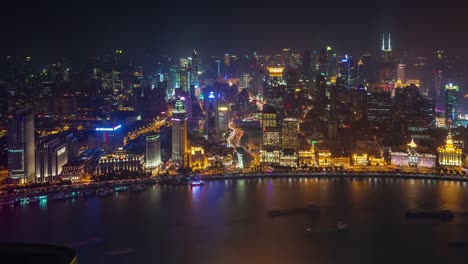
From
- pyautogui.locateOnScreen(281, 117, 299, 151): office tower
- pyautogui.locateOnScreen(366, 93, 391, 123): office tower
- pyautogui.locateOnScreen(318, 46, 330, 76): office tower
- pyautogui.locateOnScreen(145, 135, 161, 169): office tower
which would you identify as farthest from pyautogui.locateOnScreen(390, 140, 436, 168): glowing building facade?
pyautogui.locateOnScreen(318, 46, 330, 76): office tower

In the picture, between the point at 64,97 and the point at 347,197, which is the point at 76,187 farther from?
the point at 64,97

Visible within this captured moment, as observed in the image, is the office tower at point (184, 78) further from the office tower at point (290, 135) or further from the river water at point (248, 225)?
the river water at point (248, 225)

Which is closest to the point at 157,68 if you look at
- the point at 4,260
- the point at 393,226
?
the point at 393,226

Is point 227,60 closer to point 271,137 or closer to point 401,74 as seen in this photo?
point 401,74

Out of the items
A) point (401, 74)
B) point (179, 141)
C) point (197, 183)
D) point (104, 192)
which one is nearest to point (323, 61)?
point (401, 74)

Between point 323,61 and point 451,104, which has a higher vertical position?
point 323,61
